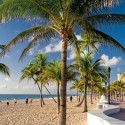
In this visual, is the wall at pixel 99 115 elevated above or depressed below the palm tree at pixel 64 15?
below

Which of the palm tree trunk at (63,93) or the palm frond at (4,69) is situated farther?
the palm frond at (4,69)

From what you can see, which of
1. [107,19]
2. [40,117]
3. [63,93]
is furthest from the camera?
[40,117]

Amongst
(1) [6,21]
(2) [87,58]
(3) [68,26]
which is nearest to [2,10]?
(1) [6,21]

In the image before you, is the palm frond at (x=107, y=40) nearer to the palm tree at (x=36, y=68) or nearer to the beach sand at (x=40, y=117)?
the beach sand at (x=40, y=117)

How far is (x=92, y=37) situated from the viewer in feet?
38.0

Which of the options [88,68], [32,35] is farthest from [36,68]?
[32,35]

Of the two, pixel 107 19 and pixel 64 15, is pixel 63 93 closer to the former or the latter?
pixel 64 15

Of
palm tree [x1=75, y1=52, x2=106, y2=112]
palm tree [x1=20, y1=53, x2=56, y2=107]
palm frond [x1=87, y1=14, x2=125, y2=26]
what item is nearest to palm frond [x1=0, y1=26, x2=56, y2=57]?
palm frond [x1=87, y1=14, x2=125, y2=26]

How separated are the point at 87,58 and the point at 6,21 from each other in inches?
632

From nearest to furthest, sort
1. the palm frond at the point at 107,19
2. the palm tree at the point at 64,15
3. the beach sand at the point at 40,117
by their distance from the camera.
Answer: the palm tree at the point at 64,15
the palm frond at the point at 107,19
the beach sand at the point at 40,117

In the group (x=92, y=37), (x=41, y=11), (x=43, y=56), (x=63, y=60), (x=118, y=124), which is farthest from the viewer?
(x=43, y=56)

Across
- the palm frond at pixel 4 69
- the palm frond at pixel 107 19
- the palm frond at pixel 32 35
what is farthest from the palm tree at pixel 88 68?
the palm frond at pixel 107 19

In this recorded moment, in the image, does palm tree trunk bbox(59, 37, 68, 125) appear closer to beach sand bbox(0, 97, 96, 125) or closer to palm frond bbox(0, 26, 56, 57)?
palm frond bbox(0, 26, 56, 57)

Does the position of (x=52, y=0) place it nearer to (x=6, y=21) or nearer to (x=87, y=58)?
(x=6, y=21)
